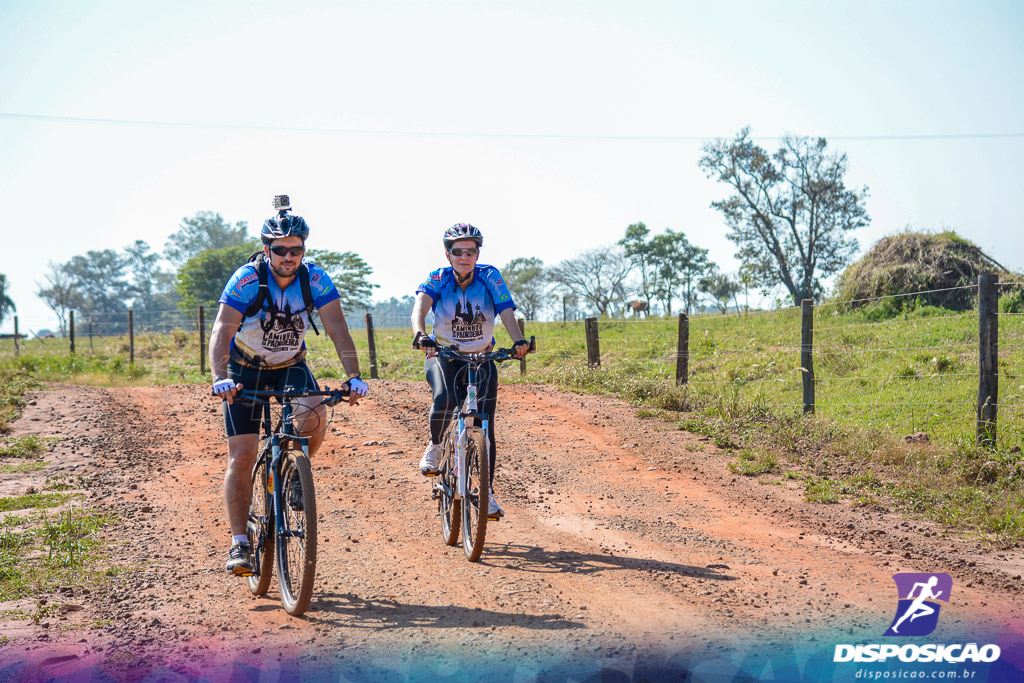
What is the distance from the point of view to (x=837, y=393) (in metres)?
13.4

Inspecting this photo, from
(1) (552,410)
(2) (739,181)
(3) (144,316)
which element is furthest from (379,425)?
(3) (144,316)

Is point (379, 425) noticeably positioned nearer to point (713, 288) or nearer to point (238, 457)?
point (238, 457)

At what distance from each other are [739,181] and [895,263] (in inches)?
906

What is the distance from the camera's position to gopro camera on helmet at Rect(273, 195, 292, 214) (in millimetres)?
4598

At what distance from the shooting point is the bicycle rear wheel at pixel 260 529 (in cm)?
441

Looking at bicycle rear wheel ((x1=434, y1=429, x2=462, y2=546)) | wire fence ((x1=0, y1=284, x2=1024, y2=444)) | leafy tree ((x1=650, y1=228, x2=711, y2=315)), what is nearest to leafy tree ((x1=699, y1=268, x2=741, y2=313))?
leafy tree ((x1=650, y1=228, x2=711, y2=315))

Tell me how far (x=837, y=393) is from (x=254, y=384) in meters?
11.3

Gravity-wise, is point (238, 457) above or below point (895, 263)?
below

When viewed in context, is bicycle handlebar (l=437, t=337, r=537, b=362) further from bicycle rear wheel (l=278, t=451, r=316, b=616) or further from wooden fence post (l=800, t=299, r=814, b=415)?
wooden fence post (l=800, t=299, r=814, b=415)

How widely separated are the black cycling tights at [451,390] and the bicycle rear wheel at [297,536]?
5.00 ft

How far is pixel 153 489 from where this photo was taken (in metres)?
7.42

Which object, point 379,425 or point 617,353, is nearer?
point 379,425

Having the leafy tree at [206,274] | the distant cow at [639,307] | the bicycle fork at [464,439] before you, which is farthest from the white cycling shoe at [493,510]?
the leafy tree at [206,274]

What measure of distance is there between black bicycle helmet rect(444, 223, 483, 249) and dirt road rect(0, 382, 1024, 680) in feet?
7.11
